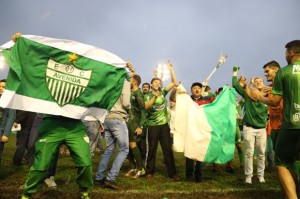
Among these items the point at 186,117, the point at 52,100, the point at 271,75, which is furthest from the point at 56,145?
the point at 271,75

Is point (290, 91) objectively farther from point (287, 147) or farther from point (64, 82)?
point (64, 82)

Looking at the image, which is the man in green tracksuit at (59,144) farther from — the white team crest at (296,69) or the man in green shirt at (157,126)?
the white team crest at (296,69)

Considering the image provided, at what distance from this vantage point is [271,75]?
21.6 ft

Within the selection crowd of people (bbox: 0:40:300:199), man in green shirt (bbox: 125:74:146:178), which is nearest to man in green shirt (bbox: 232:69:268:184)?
crowd of people (bbox: 0:40:300:199)

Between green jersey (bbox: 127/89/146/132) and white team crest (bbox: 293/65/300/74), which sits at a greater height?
white team crest (bbox: 293/65/300/74)

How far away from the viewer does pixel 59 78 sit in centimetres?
513

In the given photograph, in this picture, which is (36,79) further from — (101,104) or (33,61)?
(101,104)

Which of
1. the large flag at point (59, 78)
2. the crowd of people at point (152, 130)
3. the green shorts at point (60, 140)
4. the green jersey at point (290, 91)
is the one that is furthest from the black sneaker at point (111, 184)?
the green jersey at point (290, 91)

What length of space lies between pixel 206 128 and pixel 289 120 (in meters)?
2.97

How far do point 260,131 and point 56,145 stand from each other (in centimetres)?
522

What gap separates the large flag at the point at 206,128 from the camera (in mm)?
7316

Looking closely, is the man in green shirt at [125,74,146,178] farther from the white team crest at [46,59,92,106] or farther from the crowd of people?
the white team crest at [46,59,92,106]

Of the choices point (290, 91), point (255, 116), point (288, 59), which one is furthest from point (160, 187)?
point (288, 59)

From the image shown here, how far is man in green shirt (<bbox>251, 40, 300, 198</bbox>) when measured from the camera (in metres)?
4.63
